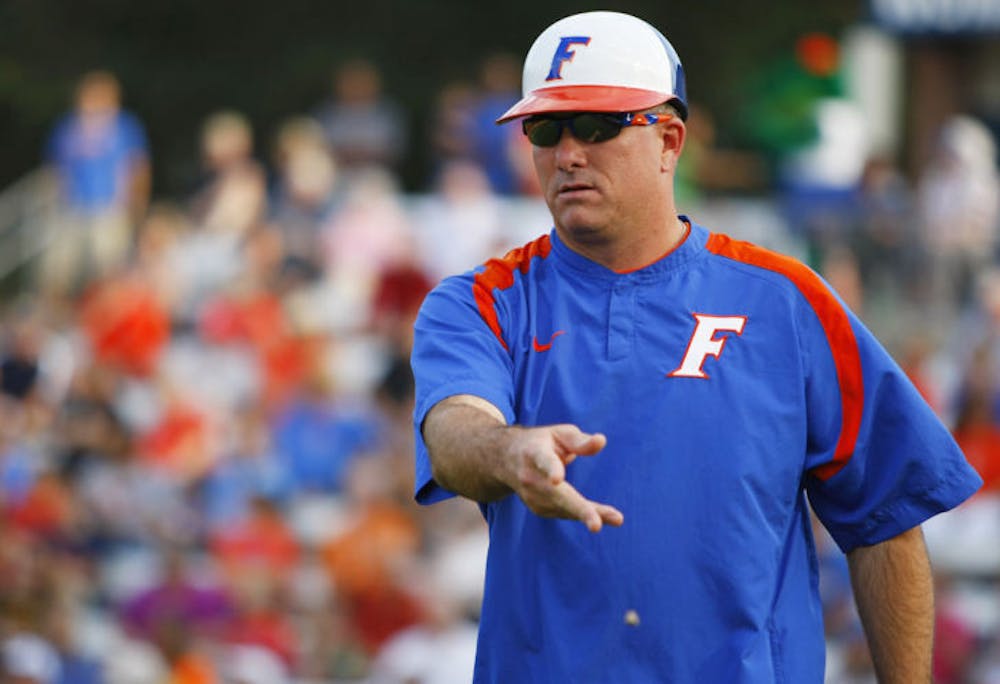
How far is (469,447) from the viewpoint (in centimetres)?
329

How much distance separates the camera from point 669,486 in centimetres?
346

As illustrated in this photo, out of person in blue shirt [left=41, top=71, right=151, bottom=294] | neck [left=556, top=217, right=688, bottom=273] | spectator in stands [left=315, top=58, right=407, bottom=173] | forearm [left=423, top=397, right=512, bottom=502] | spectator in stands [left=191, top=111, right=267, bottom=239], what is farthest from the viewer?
person in blue shirt [left=41, top=71, right=151, bottom=294]

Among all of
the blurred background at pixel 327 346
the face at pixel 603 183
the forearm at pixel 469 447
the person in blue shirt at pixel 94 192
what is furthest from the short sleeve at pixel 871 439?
the person in blue shirt at pixel 94 192

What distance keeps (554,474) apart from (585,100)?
89 centimetres

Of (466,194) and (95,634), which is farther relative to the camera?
(466,194)

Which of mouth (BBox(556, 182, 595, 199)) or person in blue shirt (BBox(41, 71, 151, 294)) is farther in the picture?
person in blue shirt (BBox(41, 71, 151, 294))

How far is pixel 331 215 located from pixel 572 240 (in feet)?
35.9

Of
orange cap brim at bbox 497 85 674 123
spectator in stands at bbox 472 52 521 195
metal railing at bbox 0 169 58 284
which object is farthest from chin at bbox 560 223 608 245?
metal railing at bbox 0 169 58 284

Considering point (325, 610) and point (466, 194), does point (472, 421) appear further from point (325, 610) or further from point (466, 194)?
point (466, 194)

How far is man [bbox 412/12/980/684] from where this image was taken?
3.44 m

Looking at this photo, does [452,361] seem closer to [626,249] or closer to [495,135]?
[626,249]

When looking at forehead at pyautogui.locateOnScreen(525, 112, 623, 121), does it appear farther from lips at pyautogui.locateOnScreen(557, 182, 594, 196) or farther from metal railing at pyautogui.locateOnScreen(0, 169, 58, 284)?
metal railing at pyautogui.locateOnScreen(0, 169, 58, 284)

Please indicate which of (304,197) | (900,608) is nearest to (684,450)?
(900,608)

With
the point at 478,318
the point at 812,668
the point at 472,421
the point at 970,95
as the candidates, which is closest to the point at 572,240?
the point at 478,318
